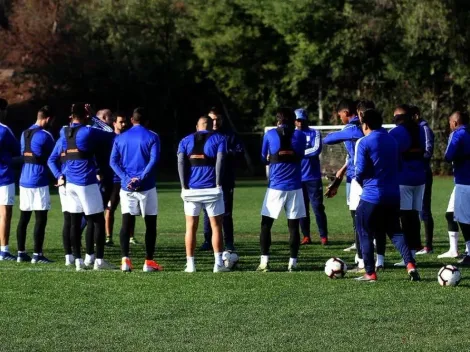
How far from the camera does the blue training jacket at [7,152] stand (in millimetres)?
14688

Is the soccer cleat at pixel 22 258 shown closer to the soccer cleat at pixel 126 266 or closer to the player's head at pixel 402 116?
the soccer cleat at pixel 126 266

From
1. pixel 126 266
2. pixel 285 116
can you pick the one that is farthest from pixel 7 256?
pixel 285 116

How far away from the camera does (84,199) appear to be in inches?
520

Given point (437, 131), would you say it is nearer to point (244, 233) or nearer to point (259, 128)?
point (259, 128)

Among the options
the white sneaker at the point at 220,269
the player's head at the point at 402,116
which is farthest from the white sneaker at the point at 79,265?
the player's head at the point at 402,116

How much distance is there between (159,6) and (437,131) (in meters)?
14.5

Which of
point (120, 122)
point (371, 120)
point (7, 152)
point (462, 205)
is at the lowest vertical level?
point (462, 205)

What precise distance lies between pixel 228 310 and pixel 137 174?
3.45 m

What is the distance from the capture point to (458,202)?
1399cm

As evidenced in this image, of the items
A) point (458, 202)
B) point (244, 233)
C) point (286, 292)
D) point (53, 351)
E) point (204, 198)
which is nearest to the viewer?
point (53, 351)

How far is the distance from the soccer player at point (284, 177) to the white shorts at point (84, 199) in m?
2.26

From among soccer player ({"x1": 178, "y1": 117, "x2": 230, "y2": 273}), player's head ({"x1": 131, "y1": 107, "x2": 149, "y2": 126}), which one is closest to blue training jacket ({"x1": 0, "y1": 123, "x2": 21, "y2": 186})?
player's head ({"x1": 131, "y1": 107, "x2": 149, "y2": 126})

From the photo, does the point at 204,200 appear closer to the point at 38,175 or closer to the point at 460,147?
the point at 38,175

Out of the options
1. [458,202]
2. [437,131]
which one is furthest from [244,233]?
[437,131]
